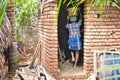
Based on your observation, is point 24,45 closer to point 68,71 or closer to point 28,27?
point 28,27

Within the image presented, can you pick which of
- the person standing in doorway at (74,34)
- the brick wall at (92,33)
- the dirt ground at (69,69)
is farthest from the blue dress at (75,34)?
the dirt ground at (69,69)

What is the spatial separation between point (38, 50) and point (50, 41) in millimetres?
3356

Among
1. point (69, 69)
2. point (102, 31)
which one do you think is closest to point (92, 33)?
point (102, 31)

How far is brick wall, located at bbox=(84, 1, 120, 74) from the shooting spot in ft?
21.5

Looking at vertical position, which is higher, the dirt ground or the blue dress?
the blue dress

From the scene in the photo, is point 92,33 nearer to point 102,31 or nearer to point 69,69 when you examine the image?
point 102,31

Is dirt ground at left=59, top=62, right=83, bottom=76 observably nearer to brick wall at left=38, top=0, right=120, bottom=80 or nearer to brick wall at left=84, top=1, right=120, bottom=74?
brick wall at left=38, top=0, right=120, bottom=80

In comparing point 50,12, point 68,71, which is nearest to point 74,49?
point 68,71

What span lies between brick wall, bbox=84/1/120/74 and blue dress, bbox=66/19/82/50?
0.47 m

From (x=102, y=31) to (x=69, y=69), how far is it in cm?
137

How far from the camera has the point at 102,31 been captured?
6.65m

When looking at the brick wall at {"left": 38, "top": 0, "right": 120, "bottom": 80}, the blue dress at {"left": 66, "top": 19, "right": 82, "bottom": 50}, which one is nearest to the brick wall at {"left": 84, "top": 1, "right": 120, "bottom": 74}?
the brick wall at {"left": 38, "top": 0, "right": 120, "bottom": 80}

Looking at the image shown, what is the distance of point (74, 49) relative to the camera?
24.0 ft

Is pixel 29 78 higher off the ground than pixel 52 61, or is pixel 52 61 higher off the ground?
pixel 52 61
